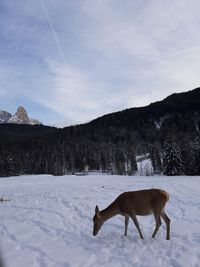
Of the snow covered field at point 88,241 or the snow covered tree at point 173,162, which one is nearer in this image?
the snow covered field at point 88,241

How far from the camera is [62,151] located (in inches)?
6663

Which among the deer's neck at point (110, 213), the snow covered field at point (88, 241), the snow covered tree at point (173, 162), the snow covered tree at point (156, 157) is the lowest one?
the snow covered field at point (88, 241)

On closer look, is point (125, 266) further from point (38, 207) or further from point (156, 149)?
point (156, 149)

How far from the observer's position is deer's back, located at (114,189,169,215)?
1152 cm

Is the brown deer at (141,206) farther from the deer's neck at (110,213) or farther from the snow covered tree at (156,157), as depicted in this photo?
the snow covered tree at (156,157)

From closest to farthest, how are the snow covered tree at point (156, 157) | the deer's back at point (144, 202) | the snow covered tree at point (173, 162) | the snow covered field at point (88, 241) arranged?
the snow covered field at point (88, 241) → the deer's back at point (144, 202) → the snow covered tree at point (173, 162) → the snow covered tree at point (156, 157)

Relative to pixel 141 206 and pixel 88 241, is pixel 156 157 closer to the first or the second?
pixel 88 241

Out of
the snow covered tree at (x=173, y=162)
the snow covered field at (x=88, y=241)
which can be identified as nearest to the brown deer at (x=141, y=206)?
the snow covered field at (x=88, y=241)

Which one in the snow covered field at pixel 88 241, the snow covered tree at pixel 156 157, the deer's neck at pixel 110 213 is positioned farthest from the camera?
the snow covered tree at pixel 156 157

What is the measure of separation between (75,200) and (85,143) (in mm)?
161288

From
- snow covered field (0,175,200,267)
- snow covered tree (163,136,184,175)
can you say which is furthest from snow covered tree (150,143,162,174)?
snow covered field (0,175,200,267)

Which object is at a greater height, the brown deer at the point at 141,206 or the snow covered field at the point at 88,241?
the brown deer at the point at 141,206

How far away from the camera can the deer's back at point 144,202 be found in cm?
1152

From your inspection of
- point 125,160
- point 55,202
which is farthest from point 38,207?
point 125,160
